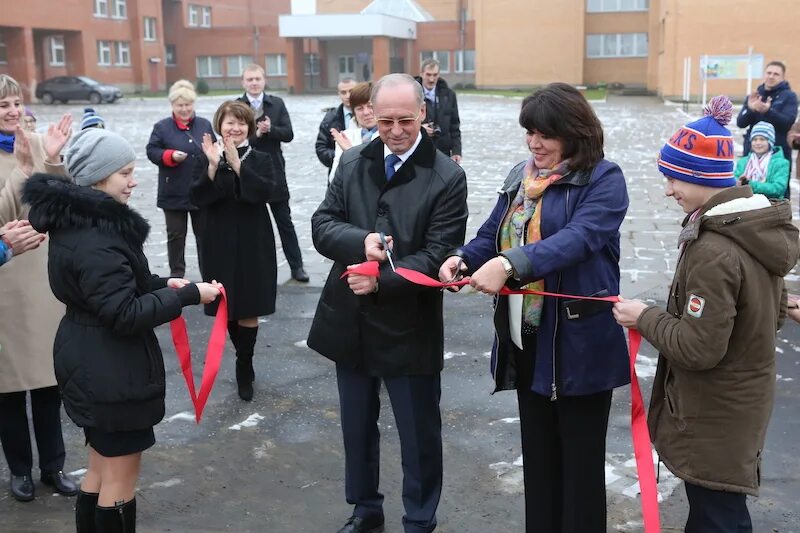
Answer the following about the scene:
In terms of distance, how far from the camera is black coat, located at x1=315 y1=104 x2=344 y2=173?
8320 millimetres

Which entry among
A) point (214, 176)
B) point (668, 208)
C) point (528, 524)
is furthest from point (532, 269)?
point (668, 208)

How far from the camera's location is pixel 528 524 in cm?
367

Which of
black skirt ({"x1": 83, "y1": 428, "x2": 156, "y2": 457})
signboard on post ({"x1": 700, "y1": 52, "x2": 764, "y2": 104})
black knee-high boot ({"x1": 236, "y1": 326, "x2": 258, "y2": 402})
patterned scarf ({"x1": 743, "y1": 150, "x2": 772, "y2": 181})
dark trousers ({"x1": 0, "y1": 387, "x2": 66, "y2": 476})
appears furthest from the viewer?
signboard on post ({"x1": 700, "y1": 52, "x2": 764, "y2": 104})

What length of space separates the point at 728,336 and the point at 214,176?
12.1ft

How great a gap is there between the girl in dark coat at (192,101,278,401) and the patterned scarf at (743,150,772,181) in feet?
18.0

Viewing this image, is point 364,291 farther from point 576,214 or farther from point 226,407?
point 226,407

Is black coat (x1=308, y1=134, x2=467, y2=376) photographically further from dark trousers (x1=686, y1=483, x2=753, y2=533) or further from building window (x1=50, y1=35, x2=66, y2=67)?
building window (x1=50, y1=35, x2=66, y2=67)

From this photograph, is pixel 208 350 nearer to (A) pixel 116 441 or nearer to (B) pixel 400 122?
(A) pixel 116 441

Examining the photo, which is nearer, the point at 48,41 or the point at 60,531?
the point at 60,531

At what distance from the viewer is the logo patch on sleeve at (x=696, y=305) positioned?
2.86 meters

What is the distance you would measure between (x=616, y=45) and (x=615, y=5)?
2670 mm

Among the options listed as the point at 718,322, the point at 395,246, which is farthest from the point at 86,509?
the point at 718,322

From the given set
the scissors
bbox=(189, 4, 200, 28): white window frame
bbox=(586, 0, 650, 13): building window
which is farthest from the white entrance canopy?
the scissors

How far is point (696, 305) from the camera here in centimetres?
288
